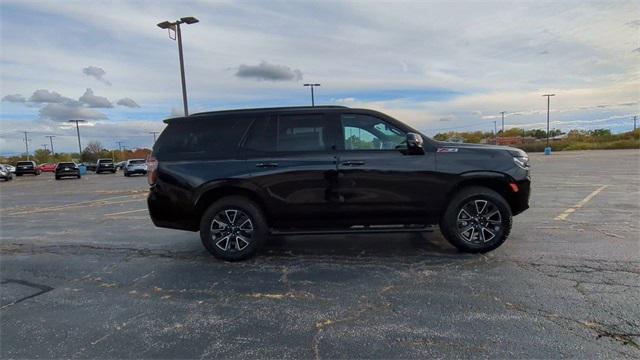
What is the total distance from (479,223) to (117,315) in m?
4.25

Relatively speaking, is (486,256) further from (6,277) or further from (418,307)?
(6,277)

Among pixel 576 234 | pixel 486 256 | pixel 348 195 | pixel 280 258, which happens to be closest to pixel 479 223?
pixel 486 256

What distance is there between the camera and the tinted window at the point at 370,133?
17.9ft

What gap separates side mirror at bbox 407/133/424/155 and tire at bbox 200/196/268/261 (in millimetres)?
2078

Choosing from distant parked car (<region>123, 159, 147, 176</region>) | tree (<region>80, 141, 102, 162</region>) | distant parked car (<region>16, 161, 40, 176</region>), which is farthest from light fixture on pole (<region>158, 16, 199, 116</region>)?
tree (<region>80, 141, 102, 162</region>)

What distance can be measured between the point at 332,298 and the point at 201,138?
9.21 feet

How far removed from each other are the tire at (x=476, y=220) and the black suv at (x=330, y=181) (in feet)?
0.04

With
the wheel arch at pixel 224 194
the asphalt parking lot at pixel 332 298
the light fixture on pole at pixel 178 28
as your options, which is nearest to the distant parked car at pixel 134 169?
the light fixture on pole at pixel 178 28

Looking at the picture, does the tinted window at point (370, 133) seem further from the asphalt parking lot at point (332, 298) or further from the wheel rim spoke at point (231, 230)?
the wheel rim spoke at point (231, 230)

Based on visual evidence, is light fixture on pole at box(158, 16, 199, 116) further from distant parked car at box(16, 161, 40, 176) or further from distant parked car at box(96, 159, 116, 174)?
distant parked car at box(16, 161, 40, 176)

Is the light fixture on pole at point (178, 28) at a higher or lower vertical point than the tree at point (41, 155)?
higher

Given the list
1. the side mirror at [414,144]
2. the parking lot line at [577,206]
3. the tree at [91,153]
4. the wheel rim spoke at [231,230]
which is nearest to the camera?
the side mirror at [414,144]

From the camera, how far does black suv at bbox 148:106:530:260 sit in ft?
17.7

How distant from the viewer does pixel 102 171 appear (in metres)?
46.2
